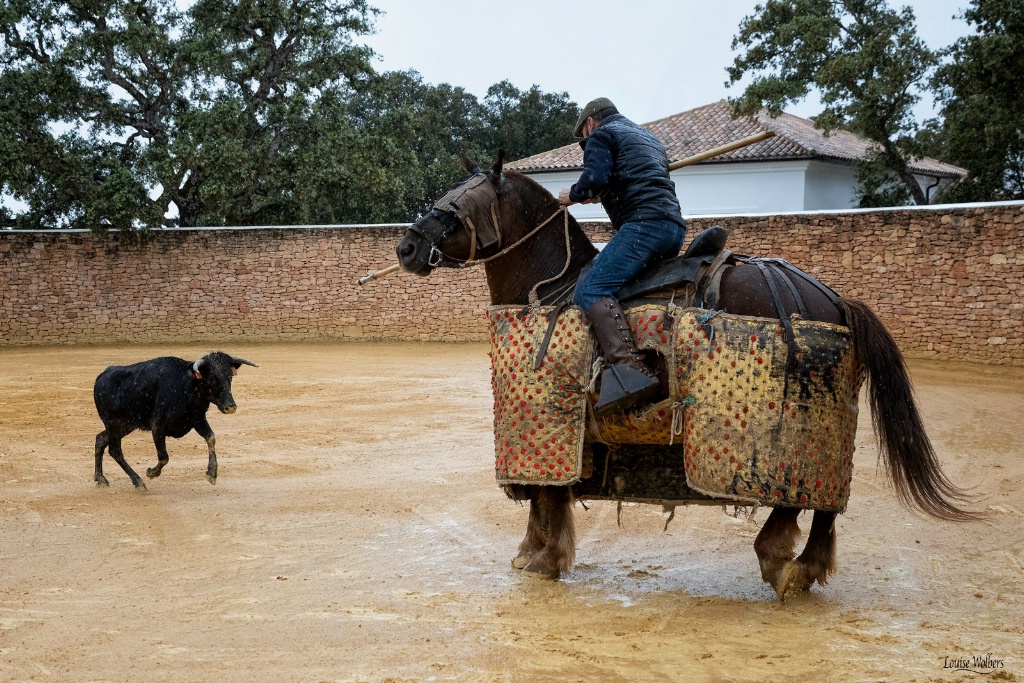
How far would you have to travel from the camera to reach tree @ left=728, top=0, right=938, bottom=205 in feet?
74.5

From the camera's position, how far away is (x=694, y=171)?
102 feet

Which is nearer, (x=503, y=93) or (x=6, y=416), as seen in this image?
(x=6, y=416)

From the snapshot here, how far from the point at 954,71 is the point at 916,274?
4425mm

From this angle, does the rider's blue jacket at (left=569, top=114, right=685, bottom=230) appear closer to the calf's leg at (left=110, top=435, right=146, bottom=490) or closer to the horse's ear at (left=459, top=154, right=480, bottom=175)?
the horse's ear at (left=459, top=154, right=480, bottom=175)

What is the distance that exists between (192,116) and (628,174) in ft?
69.6

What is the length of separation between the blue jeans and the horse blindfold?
2.39 ft

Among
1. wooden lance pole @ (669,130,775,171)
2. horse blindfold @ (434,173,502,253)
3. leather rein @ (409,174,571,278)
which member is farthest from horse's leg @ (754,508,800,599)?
horse blindfold @ (434,173,502,253)

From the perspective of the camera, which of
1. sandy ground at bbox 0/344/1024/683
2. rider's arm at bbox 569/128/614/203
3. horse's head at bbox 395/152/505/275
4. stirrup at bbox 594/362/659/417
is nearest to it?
sandy ground at bbox 0/344/1024/683

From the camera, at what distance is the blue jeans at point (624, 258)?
5371mm

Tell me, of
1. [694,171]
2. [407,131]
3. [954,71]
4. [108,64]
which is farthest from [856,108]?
[108,64]

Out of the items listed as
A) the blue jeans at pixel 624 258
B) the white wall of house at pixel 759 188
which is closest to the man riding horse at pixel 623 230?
the blue jeans at pixel 624 258

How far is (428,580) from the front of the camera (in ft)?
19.6

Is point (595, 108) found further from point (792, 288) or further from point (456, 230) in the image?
point (792, 288)

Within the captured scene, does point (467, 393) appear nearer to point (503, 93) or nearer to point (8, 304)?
point (8, 304)
